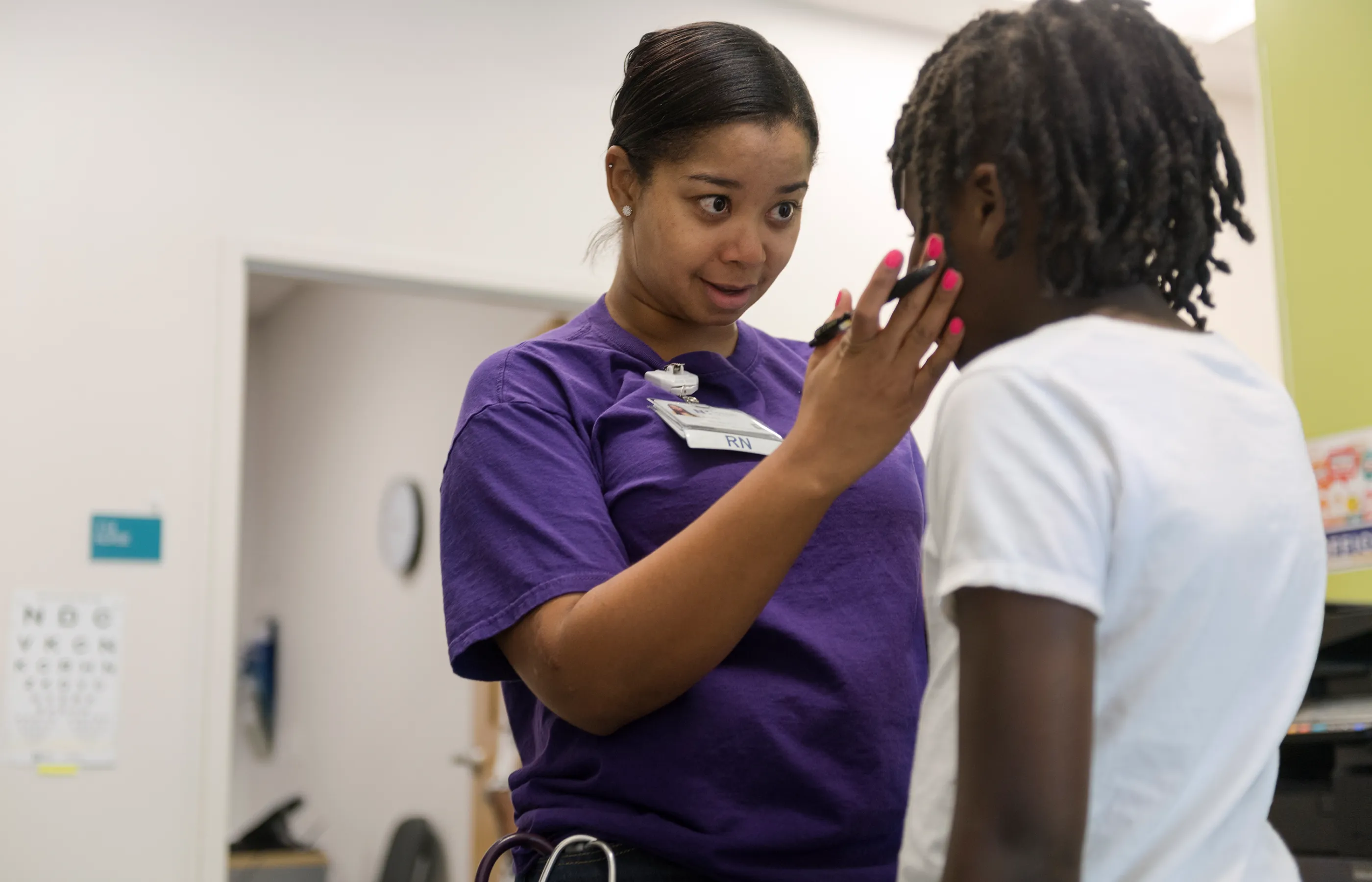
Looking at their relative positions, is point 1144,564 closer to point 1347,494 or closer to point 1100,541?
point 1100,541

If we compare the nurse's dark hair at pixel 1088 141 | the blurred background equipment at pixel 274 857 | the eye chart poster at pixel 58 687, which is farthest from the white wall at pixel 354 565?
the nurse's dark hair at pixel 1088 141

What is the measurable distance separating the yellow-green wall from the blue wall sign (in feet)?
8.06

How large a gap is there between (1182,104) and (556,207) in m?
2.73

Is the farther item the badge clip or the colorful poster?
the colorful poster

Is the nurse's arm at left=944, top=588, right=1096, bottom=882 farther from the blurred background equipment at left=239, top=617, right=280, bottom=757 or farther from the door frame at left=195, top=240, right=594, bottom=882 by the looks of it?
the blurred background equipment at left=239, top=617, right=280, bottom=757

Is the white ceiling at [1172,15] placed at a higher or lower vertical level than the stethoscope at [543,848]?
higher

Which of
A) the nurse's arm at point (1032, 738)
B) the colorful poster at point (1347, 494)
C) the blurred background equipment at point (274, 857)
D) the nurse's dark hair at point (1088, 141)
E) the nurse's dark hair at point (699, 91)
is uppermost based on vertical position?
the nurse's dark hair at point (699, 91)

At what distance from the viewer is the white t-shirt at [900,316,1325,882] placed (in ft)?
2.01

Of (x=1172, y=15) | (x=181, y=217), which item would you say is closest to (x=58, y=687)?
(x=181, y=217)

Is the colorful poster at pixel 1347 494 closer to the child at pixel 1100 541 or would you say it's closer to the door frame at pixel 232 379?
the child at pixel 1100 541

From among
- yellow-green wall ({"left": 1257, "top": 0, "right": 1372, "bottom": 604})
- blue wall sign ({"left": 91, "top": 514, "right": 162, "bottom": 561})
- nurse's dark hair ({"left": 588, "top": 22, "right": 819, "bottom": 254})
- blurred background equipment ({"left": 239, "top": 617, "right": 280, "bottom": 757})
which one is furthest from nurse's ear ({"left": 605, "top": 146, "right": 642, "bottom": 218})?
blurred background equipment ({"left": 239, "top": 617, "right": 280, "bottom": 757})

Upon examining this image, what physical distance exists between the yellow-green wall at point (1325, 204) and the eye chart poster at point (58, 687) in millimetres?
2583

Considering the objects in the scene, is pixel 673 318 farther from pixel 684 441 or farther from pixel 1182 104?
pixel 1182 104

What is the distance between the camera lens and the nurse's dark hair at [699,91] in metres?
1.11
